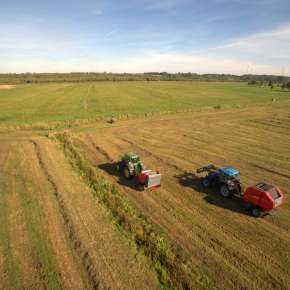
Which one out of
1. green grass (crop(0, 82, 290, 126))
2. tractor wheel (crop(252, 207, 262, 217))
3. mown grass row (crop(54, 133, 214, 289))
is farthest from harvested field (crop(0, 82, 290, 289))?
green grass (crop(0, 82, 290, 126))

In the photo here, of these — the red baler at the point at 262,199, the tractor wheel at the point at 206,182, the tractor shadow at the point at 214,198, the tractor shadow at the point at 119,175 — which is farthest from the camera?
the tractor shadow at the point at 119,175

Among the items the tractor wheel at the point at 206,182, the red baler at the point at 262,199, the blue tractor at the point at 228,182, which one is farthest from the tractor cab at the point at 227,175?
the red baler at the point at 262,199

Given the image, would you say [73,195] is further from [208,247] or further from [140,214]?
[208,247]

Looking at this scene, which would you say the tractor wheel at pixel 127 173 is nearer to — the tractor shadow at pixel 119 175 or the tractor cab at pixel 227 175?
the tractor shadow at pixel 119 175

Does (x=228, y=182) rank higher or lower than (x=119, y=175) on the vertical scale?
higher

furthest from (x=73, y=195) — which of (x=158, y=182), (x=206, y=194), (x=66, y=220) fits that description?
(x=206, y=194)

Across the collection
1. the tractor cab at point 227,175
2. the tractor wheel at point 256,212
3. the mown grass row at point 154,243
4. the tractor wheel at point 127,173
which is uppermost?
the tractor cab at point 227,175

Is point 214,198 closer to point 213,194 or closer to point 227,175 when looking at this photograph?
point 213,194

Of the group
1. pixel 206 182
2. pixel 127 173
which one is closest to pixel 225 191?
pixel 206 182

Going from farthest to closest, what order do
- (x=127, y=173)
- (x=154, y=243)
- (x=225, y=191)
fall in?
(x=127, y=173) < (x=225, y=191) < (x=154, y=243)
